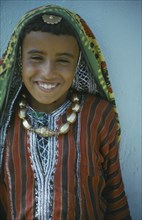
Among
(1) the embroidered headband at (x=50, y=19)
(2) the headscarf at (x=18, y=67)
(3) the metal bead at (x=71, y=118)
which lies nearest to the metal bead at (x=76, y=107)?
(3) the metal bead at (x=71, y=118)

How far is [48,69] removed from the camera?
166 centimetres

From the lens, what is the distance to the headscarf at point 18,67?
1.66m

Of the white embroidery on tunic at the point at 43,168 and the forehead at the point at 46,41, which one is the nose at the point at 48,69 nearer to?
the forehead at the point at 46,41

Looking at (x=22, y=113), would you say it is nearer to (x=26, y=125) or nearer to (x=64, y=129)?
(x=26, y=125)

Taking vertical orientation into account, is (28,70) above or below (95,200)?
above

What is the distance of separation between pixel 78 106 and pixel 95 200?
404mm

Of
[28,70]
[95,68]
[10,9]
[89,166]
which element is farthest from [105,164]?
[10,9]

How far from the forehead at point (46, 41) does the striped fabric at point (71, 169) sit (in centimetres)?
30

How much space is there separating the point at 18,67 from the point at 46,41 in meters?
0.19

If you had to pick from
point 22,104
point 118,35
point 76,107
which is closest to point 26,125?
point 22,104

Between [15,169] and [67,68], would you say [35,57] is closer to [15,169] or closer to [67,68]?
[67,68]

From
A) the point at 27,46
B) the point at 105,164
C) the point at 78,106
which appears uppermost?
the point at 27,46

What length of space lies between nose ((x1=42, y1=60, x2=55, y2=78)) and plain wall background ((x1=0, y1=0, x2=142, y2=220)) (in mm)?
453

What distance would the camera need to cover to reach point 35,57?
169 centimetres
